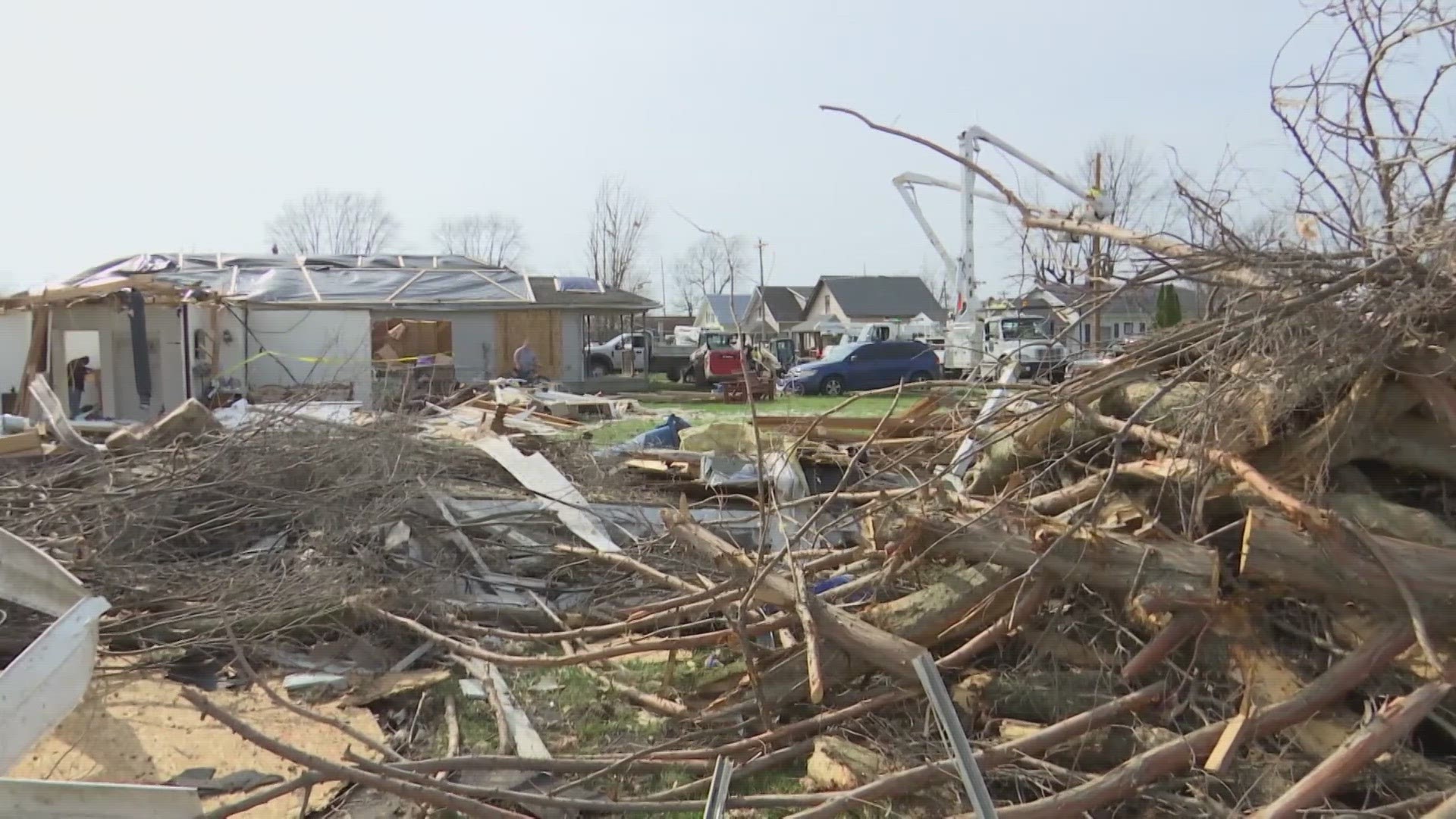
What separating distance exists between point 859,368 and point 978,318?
510 inches

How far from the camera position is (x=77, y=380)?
49.9 ft

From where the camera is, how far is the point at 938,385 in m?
4.30

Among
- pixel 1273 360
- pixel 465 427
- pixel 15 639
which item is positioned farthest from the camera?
pixel 465 427

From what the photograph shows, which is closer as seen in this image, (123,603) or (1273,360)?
(1273,360)

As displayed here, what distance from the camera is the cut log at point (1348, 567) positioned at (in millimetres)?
3285

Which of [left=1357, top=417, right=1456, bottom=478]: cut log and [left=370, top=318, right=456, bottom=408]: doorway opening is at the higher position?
[left=370, top=318, right=456, bottom=408]: doorway opening

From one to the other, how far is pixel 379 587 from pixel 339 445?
1.81 m

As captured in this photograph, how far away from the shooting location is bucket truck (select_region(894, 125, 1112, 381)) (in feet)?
14.0

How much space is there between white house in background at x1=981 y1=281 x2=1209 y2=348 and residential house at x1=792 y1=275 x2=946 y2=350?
175 ft

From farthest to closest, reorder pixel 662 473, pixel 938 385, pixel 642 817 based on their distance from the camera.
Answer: pixel 662 473 < pixel 938 385 < pixel 642 817

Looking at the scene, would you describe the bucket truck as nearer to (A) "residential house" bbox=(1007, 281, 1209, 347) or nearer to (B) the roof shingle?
(A) "residential house" bbox=(1007, 281, 1209, 347)

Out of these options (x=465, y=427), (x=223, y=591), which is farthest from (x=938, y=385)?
(x=465, y=427)

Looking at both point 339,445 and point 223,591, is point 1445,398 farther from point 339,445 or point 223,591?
point 339,445

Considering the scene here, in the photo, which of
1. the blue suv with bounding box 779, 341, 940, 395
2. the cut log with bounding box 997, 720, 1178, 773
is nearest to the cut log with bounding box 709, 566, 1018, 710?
the cut log with bounding box 997, 720, 1178, 773
